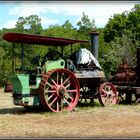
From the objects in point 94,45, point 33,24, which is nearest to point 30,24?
point 33,24

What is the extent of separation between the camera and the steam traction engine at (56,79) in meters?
13.4

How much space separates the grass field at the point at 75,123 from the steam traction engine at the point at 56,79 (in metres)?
0.50

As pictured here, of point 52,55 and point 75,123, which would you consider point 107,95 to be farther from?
point 75,123

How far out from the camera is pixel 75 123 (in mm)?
11227

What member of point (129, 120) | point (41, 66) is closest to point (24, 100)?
point (41, 66)

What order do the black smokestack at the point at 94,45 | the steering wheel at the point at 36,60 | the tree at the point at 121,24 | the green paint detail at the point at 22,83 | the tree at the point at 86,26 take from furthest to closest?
the tree at the point at 121,24 < the tree at the point at 86,26 < the black smokestack at the point at 94,45 < the steering wheel at the point at 36,60 < the green paint detail at the point at 22,83

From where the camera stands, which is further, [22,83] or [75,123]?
[22,83]

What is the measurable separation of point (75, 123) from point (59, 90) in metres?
2.82

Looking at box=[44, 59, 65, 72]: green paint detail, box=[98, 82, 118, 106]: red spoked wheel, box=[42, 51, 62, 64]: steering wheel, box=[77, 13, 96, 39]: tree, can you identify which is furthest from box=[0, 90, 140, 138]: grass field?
box=[77, 13, 96, 39]: tree

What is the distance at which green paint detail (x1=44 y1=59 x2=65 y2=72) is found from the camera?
1383 cm

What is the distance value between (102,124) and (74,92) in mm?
3507

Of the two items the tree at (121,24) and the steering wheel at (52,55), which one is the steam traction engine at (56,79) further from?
the tree at (121,24)

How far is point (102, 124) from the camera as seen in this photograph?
11.0 metres

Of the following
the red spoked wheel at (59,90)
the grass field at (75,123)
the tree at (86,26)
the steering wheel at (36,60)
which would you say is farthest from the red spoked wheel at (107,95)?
the tree at (86,26)
